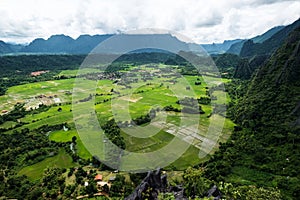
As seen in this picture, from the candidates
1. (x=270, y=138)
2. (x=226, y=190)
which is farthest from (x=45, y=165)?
(x=270, y=138)

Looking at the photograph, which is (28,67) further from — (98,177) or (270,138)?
(270,138)

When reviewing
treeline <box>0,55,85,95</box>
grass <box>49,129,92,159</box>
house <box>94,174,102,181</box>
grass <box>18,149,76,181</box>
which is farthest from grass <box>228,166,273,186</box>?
treeline <box>0,55,85,95</box>

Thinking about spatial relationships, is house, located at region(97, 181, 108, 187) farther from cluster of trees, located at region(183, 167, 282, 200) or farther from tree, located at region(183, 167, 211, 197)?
tree, located at region(183, 167, 211, 197)

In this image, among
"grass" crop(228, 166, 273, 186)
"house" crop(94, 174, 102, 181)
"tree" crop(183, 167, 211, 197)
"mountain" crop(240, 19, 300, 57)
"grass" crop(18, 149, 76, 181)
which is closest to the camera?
"tree" crop(183, 167, 211, 197)

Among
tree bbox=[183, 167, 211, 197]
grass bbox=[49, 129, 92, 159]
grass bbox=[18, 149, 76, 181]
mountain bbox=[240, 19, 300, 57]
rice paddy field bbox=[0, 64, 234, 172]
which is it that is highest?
mountain bbox=[240, 19, 300, 57]

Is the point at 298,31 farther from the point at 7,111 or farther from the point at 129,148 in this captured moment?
the point at 7,111

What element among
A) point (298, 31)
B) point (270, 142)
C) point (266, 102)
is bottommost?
point (270, 142)

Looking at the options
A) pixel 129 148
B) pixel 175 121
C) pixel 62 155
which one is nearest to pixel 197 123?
pixel 175 121
